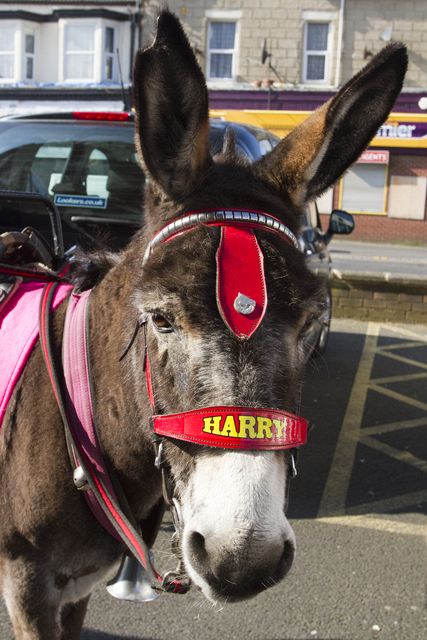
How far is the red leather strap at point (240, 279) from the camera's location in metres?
1.76

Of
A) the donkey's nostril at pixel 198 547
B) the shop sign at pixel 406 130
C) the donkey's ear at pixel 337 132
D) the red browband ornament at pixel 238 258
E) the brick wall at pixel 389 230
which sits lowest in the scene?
A: the brick wall at pixel 389 230

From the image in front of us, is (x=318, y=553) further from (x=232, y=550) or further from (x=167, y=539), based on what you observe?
(x=232, y=550)

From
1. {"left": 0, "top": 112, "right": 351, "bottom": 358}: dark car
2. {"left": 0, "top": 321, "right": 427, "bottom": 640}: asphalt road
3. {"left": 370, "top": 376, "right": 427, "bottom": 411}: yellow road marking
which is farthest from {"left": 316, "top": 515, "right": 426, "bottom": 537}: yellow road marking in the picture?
{"left": 370, "top": 376, "right": 427, "bottom": 411}: yellow road marking

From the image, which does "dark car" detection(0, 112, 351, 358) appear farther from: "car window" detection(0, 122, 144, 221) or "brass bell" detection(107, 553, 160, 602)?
"brass bell" detection(107, 553, 160, 602)

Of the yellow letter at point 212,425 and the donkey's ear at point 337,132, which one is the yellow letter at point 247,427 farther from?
the donkey's ear at point 337,132

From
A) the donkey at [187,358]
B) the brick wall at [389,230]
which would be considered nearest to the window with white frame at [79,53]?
the brick wall at [389,230]

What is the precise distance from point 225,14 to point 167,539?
24.8m

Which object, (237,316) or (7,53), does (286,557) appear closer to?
(237,316)

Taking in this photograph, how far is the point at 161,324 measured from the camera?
6.26 ft

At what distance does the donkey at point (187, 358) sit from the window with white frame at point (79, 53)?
26.3 meters

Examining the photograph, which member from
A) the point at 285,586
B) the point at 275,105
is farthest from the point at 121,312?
the point at 275,105

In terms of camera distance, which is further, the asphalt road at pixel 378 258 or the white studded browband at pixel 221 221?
the asphalt road at pixel 378 258

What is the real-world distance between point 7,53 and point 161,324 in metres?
28.5

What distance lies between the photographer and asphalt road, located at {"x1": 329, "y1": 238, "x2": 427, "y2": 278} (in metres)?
16.9
